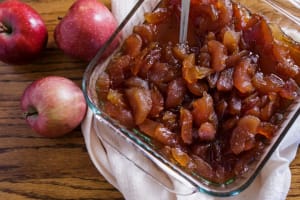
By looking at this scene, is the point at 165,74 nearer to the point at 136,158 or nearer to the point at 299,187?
the point at 136,158

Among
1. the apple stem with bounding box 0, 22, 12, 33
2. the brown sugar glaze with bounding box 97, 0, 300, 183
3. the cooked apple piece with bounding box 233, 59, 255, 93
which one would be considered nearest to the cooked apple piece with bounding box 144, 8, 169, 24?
the brown sugar glaze with bounding box 97, 0, 300, 183

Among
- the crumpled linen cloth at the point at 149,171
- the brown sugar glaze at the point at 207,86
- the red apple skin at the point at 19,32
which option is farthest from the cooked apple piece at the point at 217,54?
the red apple skin at the point at 19,32

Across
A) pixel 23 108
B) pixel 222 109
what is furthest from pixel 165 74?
pixel 23 108

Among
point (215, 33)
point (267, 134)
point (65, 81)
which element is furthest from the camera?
point (65, 81)

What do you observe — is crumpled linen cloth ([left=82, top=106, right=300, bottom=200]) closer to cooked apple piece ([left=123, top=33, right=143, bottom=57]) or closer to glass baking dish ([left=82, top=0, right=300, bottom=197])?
glass baking dish ([left=82, top=0, right=300, bottom=197])

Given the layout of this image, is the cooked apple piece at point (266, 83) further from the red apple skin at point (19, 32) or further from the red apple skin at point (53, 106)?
the red apple skin at point (19, 32)

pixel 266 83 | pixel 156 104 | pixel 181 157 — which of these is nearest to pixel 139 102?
pixel 156 104

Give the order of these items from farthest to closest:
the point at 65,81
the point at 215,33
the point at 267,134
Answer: the point at 65,81 → the point at 215,33 → the point at 267,134
